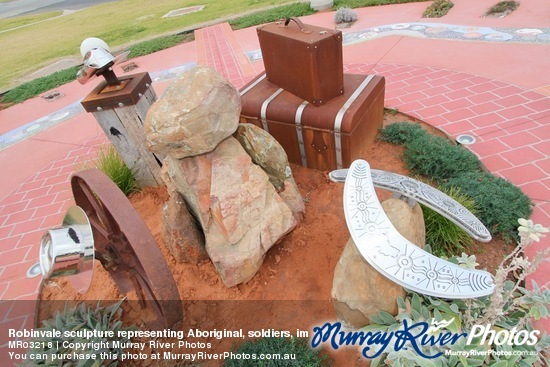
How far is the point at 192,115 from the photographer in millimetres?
1992

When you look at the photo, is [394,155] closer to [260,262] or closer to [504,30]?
[260,262]

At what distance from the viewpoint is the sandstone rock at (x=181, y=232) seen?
236cm

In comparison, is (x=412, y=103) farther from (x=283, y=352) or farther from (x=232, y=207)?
(x=283, y=352)

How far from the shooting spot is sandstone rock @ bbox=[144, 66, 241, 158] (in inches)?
78.8

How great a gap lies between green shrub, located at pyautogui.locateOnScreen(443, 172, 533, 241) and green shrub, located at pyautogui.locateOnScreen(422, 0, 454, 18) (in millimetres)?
5049

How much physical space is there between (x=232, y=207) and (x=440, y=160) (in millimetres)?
1905

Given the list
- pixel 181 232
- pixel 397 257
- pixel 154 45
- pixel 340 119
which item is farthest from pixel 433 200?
pixel 154 45

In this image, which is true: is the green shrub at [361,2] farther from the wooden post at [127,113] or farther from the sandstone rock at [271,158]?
the sandstone rock at [271,158]

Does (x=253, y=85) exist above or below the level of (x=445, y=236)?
above

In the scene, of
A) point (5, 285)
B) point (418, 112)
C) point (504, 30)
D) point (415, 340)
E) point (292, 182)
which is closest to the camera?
point (415, 340)

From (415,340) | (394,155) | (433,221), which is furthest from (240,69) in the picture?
(415,340)

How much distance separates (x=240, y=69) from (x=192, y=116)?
4.28m

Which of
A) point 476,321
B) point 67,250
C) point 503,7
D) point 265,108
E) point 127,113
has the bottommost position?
point 503,7

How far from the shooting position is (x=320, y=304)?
7.09 ft
